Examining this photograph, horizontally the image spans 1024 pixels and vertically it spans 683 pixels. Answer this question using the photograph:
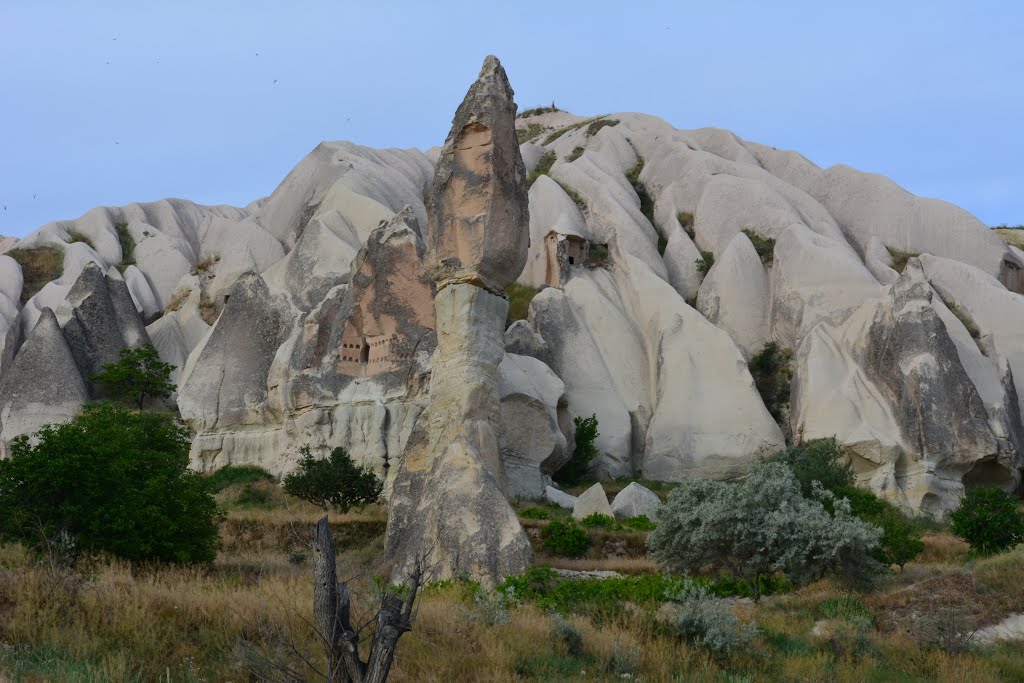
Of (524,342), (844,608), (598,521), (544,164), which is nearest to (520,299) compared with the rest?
(524,342)

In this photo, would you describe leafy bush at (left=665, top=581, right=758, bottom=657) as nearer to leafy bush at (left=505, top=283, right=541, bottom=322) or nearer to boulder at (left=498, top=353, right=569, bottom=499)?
boulder at (left=498, top=353, right=569, bottom=499)

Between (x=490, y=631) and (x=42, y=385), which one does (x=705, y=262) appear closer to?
(x=42, y=385)

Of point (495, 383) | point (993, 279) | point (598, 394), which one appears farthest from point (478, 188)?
point (993, 279)

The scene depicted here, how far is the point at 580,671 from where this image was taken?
7.04 m

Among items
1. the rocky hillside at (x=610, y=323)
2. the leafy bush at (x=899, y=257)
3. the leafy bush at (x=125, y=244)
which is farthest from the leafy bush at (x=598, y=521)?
the leafy bush at (x=125, y=244)

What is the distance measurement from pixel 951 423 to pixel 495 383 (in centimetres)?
1301

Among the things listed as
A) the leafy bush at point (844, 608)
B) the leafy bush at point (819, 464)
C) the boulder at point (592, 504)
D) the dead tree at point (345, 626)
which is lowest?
the leafy bush at point (844, 608)

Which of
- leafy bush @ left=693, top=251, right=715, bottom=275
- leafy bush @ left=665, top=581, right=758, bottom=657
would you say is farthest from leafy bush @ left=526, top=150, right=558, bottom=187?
leafy bush @ left=665, top=581, right=758, bottom=657

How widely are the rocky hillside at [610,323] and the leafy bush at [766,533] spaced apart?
5.06m

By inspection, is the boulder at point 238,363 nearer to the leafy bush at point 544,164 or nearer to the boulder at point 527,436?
the boulder at point 527,436

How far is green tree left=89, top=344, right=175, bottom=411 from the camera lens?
26.8 metres

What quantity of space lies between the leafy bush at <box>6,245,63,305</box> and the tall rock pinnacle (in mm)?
26651

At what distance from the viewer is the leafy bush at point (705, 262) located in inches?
1264

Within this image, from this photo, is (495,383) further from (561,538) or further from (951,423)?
(951,423)
